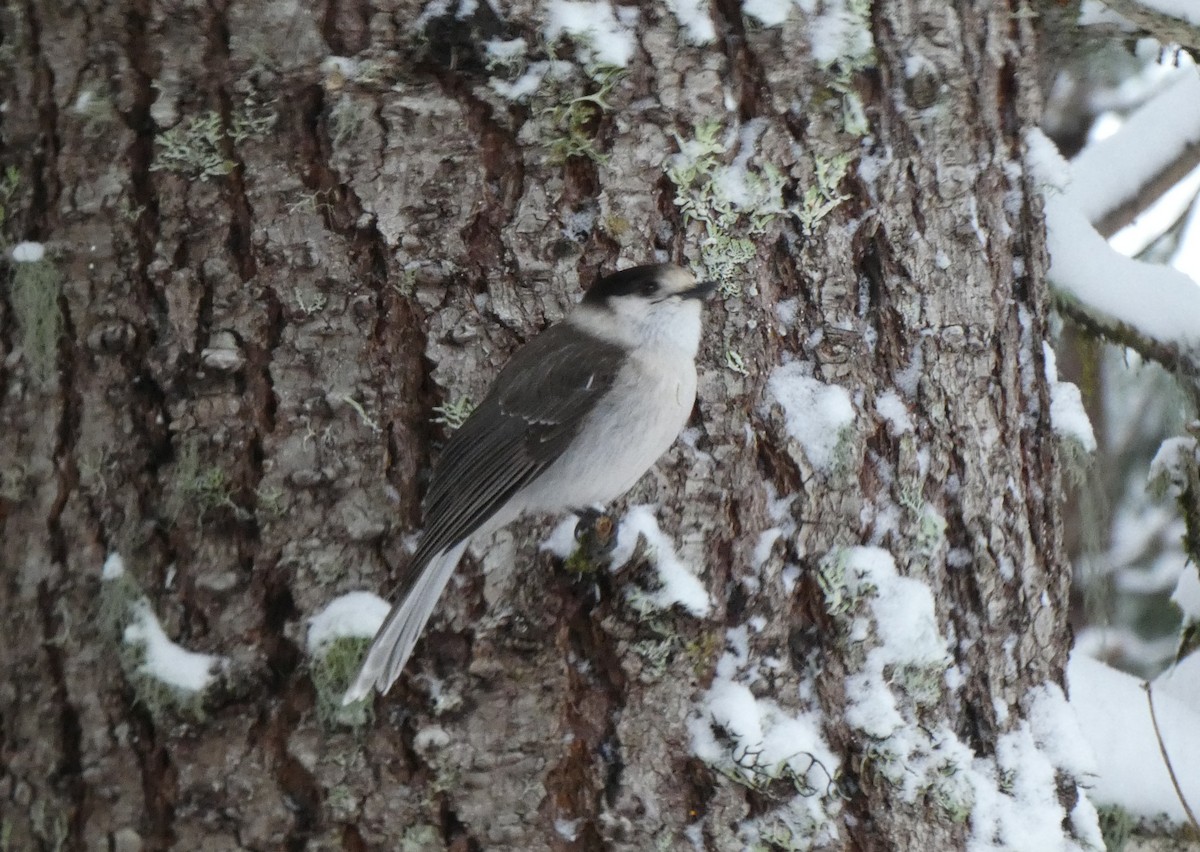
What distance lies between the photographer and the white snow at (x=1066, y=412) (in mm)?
2580

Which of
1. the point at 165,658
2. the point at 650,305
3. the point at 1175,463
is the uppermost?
the point at 650,305

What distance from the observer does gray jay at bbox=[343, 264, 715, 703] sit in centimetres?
208

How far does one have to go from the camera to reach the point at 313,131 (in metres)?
2.23

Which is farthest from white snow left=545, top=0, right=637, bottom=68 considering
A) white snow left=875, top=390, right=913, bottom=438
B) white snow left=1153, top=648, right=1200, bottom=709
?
white snow left=1153, top=648, right=1200, bottom=709

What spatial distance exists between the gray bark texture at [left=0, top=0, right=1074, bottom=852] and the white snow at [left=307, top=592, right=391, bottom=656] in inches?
1.1

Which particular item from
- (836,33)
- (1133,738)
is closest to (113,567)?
(836,33)

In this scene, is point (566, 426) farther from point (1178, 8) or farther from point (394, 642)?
point (1178, 8)

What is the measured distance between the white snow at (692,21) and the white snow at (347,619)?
1250mm

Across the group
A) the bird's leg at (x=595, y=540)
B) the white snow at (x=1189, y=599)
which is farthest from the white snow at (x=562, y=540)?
the white snow at (x=1189, y=599)

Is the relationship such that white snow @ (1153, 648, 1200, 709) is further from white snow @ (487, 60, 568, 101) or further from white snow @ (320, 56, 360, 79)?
white snow @ (320, 56, 360, 79)

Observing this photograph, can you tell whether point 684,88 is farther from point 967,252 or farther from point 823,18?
point 967,252

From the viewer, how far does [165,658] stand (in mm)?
2039

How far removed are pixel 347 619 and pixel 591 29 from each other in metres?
1.21

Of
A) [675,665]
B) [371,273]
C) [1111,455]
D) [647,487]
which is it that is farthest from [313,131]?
[1111,455]
